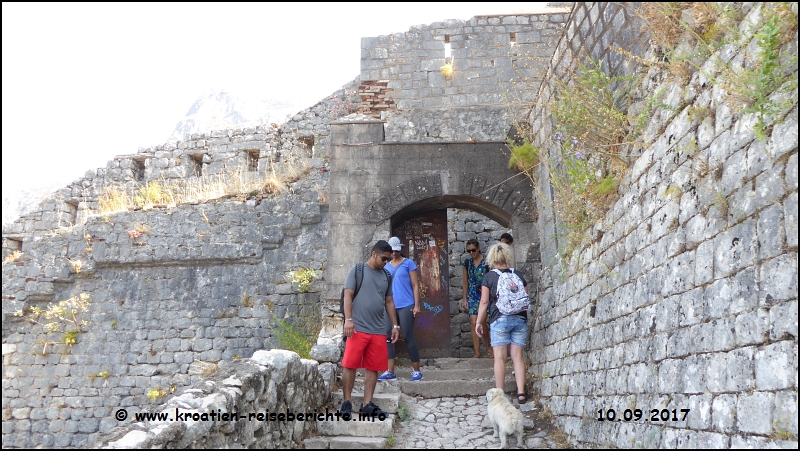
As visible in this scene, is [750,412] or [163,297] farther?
[163,297]

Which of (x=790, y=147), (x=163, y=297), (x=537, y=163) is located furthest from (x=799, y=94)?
(x=163, y=297)

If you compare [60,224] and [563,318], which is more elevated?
[60,224]

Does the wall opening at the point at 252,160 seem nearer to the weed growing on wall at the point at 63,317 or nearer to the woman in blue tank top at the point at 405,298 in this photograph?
the weed growing on wall at the point at 63,317

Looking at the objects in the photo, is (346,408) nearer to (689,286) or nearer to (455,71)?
(689,286)

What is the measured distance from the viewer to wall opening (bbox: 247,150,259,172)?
14.9 m

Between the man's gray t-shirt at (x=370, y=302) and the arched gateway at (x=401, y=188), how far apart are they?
1957mm

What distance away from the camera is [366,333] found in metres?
5.57

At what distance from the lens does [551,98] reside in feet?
21.0

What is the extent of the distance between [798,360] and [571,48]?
4294 mm

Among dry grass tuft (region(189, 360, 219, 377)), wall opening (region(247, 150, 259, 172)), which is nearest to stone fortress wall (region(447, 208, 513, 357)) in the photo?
dry grass tuft (region(189, 360, 219, 377))

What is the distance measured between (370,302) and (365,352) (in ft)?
1.52

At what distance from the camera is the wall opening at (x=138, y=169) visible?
1505 centimetres

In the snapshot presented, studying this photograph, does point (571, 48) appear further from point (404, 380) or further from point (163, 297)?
point (163, 297)

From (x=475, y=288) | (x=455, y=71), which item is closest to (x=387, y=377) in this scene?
(x=475, y=288)
